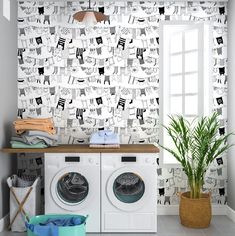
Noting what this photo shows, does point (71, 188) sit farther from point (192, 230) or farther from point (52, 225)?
point (192, 230)

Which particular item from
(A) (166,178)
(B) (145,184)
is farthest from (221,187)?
(B) (145,184)

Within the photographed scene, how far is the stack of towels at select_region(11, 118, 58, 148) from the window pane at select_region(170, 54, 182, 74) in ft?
6.03

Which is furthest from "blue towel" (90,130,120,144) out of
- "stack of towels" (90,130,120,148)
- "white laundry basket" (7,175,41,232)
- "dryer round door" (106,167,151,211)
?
"white laundry basket" (7,175,41,232)

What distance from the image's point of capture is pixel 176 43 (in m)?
4.86

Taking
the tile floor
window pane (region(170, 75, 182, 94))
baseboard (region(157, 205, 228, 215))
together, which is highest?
window pane (region(170, 75, 182, 94))

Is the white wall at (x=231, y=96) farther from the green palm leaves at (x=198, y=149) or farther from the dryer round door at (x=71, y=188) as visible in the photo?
the dryer round door at (x=71, y=188)

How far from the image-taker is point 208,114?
4668 mm

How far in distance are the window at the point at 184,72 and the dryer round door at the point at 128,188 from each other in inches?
31.0

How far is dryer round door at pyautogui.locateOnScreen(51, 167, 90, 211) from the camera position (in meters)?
3.96

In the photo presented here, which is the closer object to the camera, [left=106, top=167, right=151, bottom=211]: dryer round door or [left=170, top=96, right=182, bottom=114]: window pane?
[left=106, top=167, right=151, bottom=211]: dryer round door

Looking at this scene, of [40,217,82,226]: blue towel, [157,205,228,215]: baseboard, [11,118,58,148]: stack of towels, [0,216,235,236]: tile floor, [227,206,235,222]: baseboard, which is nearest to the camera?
[40,217,82,226]: blue towel

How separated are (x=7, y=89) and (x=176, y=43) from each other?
2291mm

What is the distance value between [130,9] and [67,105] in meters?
1.49

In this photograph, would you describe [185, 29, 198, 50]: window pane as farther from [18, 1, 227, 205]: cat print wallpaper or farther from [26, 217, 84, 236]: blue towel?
[26, 217, 84, 236]: blue towel
